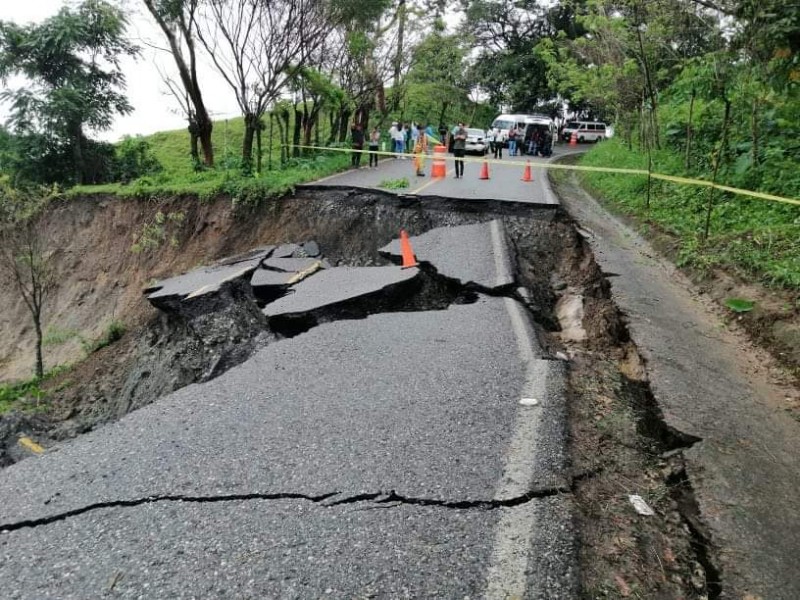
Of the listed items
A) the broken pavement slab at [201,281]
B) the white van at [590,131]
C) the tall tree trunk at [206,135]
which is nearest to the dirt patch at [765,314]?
the broken pavement slab at [201,281]

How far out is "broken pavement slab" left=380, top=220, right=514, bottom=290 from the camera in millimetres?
7077

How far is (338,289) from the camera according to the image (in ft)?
24.2

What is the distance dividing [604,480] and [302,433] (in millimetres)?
1783

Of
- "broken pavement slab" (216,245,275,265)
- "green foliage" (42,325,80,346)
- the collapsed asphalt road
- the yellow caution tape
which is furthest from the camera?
"green foliage" (42,325,80,346)

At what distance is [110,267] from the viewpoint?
14.6m

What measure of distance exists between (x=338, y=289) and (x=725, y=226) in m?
5.51

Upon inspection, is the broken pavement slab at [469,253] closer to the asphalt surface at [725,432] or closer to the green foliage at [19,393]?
the asphalt surface at [725,432]

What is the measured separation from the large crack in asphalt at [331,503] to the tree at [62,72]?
18.4 meters

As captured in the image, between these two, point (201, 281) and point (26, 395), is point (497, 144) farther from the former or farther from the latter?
point (26, 395)

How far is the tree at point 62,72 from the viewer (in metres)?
18.5

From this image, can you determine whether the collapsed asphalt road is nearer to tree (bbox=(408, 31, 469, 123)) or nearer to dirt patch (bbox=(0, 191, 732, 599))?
dirt patch (bbox=(0, 191, 732, 599))

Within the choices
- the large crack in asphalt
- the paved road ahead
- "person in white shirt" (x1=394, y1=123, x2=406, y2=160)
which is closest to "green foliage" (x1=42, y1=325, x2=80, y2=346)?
the paved road ahead

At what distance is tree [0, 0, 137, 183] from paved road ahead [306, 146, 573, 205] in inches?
359

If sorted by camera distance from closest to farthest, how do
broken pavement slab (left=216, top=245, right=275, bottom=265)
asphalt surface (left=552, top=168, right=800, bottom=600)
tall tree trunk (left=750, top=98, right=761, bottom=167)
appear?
1. asphalt surface (left=552, top=168, right=800, bottom=600)
2. tall tree trunk (left=750, top=98, right=761, bottom=167)
3. broken pavement slab (left=216, top=245, right=275, bottom=265)
